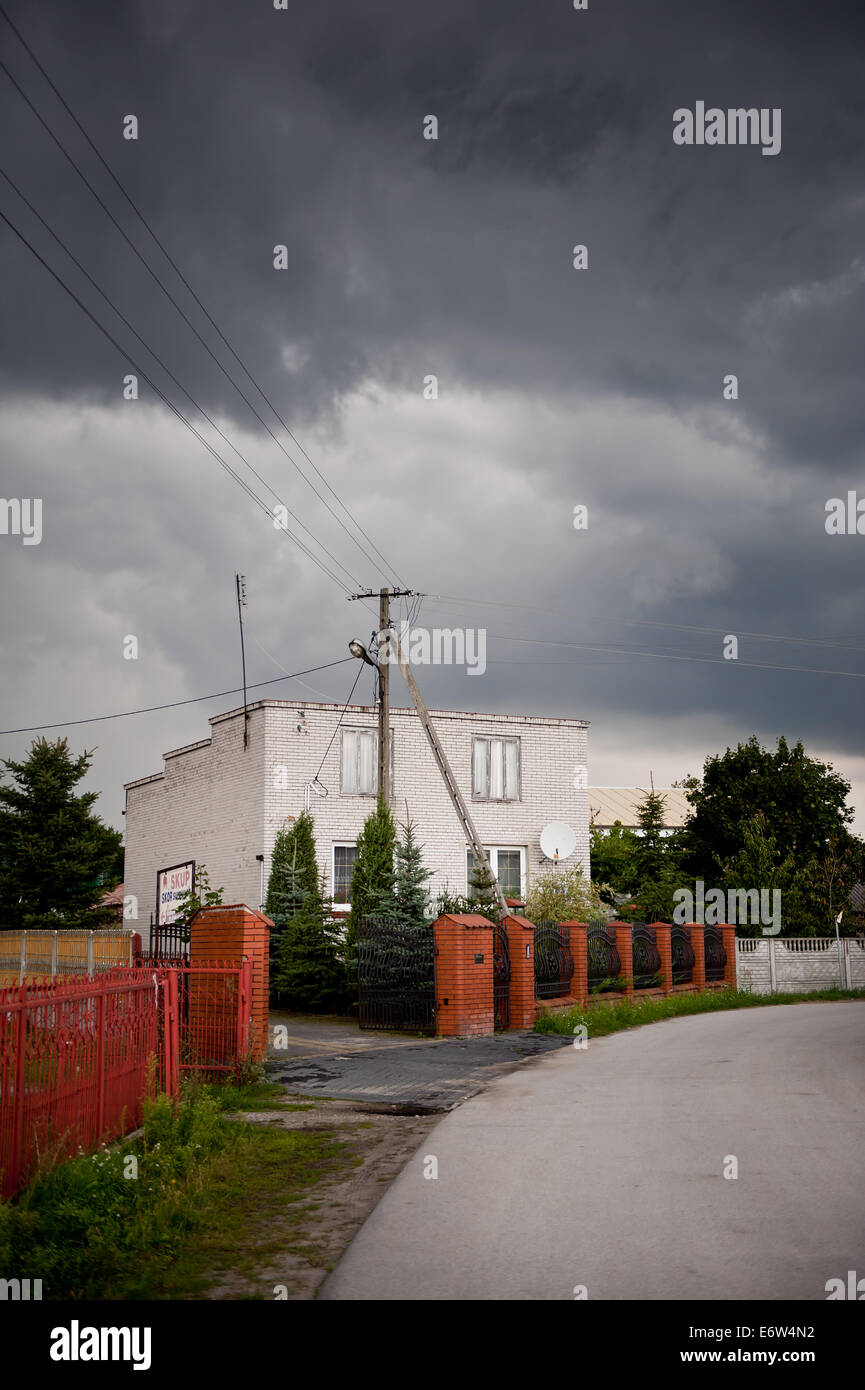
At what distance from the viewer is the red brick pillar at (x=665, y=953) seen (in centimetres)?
2808

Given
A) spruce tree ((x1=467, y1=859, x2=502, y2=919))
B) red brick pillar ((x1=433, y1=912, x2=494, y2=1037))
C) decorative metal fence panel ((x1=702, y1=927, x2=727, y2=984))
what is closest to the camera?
red brick pillar ((x1=433, y1=912, x2=494, y2=1037))

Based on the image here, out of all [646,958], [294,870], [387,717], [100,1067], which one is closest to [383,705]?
[387,717]

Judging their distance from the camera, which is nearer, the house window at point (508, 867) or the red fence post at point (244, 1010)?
the red fence post at point (244, 1010)

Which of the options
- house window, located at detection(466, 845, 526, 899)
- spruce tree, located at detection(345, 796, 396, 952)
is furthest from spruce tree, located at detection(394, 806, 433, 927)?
house window, located at detection(466, 845, 526, 899)

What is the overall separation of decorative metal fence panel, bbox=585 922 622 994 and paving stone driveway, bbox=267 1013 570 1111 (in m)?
5.34

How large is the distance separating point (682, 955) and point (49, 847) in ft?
84.5

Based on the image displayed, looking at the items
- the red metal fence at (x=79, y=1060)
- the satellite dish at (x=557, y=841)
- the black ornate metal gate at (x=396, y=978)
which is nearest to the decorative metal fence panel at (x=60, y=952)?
the black ornate metal gate at (x=396, y=978)

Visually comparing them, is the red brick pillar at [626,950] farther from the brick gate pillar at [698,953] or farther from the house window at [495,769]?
the house window at [495,769]

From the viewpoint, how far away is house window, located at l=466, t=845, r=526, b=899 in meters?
32.6

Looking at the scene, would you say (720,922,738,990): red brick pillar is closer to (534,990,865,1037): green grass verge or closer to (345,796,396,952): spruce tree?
(534,990,865,1037): green grass verge

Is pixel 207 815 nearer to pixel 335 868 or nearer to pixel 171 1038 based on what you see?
pixel 335 868

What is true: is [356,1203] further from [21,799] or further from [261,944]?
[21,799]

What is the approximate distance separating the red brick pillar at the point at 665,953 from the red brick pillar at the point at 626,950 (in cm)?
234

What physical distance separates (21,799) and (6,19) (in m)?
38.8
